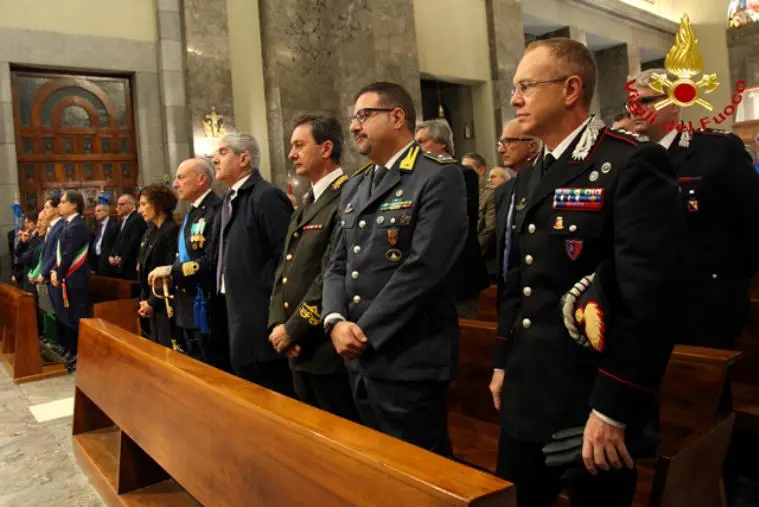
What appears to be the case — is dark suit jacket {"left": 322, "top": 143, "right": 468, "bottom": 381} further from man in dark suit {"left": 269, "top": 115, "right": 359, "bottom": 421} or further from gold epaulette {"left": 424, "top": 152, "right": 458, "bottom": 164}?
man in dark suit {"left": 269, "top": 115, "right": 359, "bottom": 421}

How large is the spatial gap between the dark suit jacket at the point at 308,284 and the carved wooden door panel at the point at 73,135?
7.24 meters

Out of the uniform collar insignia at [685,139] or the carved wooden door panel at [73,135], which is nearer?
the uniform collar insignia at [685,139]

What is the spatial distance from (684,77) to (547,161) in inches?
43.2

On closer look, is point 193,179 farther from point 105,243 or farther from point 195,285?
point 105,243

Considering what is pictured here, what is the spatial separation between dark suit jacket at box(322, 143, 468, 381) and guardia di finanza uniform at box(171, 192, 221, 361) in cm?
137

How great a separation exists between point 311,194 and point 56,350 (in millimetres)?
4665

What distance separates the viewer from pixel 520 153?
10.6 feet

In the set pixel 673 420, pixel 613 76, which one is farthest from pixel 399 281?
pixel 613 76

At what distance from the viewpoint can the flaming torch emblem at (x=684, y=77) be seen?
2.29m

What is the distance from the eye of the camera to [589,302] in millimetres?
1358

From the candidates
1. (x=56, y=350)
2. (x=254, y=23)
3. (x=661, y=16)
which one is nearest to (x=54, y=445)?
(x=56, y=350)

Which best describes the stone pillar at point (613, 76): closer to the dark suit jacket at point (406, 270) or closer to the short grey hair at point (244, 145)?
the short grey hair at point (244, 145)

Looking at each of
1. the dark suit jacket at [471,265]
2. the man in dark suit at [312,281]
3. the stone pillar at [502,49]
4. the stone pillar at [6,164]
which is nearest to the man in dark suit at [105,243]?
the stone pillar at [6,164]

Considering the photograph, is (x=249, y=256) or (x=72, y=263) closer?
(x=249, y=256)
